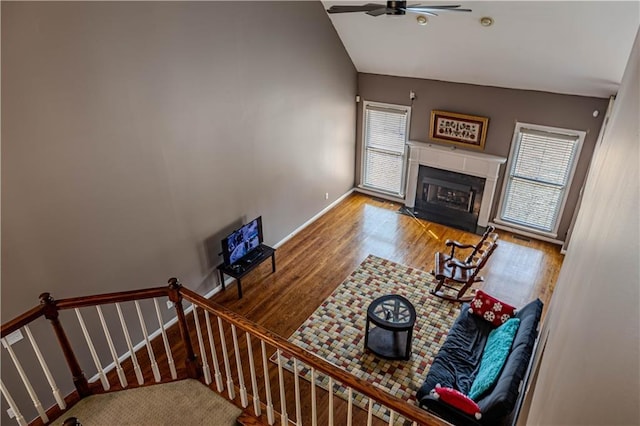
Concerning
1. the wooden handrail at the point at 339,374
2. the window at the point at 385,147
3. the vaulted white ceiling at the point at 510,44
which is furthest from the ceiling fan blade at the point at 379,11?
the window at the point at 385,147

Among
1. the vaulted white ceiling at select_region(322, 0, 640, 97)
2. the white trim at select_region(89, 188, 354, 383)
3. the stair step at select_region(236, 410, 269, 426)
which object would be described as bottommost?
the white trim at select_region(89, 188, 354, 383)

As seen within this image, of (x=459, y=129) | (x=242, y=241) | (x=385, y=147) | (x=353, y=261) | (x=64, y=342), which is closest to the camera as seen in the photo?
(x=64, y=342)

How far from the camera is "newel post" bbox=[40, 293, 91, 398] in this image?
2.67m

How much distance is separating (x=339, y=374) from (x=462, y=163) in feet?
18.4

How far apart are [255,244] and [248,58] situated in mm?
2483

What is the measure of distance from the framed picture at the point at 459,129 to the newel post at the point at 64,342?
6.13 m

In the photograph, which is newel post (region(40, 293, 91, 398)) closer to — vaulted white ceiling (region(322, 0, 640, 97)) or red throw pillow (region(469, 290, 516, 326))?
red throw pillow (region(469, 290, 516, 326))

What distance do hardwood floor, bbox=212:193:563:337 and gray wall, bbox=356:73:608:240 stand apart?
0.91 metres

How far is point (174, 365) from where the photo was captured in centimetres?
335

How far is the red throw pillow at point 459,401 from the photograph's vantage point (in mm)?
3291

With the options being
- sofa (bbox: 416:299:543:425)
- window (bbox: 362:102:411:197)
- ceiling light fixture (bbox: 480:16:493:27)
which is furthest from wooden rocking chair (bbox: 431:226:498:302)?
ceiling light fixture (bbox: 480:16:493:27)

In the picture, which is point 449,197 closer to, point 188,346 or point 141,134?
point 141,134

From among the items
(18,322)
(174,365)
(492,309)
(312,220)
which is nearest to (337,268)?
(312,220)

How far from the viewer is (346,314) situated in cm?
532
